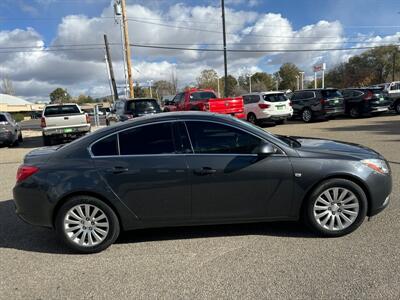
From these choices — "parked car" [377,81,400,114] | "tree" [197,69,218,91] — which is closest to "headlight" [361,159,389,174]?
"parked car" [377,81,400,114]

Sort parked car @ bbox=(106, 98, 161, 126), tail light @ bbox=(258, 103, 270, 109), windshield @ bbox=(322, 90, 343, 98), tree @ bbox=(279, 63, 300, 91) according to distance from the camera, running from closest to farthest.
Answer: parked car @ bbox=(106, 98, 161, 126), tail light @ bbox=(258, 103, 270, 109), windshield @ bbox=(322, 90, 343, 98), tree @ bbox=(279, 63, 300, 91)

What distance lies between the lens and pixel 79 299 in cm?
335

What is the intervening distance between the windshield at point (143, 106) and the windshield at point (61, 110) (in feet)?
8.89

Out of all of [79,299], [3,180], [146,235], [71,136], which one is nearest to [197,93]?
[71,136]

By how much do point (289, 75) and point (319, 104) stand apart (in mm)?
84516

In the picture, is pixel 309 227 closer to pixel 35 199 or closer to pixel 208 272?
pixel 208 272

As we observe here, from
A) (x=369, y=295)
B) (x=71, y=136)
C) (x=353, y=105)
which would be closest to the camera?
(x=369, y=295)

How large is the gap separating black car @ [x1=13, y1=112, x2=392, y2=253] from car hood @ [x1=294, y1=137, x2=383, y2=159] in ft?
0.08

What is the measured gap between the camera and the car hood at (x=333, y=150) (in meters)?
4.39

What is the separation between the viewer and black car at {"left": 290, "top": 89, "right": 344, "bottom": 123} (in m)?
19.0

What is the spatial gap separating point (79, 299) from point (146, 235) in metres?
1.51

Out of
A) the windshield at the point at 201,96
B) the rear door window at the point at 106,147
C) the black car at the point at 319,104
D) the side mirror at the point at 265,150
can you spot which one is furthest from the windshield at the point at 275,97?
the rear door window at the point at 106,147

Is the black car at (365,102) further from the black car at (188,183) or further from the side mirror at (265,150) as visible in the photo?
the side mirror at (265,150)

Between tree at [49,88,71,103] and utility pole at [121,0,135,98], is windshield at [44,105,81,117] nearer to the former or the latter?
utility pole at [121,0,135,98]
